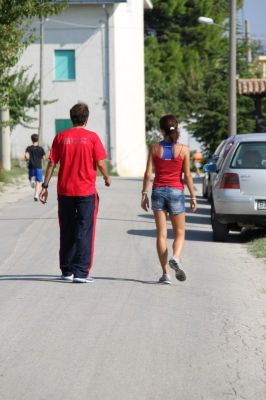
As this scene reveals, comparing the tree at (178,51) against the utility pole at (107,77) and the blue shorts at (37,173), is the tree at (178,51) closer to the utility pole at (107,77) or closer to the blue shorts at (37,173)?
the utility pole at (107,77)

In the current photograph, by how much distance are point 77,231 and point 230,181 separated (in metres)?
5.33

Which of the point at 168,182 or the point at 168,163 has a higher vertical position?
the point at 168,163

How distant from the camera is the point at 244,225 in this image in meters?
16.0

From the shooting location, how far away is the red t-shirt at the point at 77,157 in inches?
427

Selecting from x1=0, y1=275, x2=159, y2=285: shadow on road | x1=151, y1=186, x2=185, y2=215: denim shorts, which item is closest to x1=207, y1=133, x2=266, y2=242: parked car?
x1=0, y1=275, x2=159, y2=285: shadow on road

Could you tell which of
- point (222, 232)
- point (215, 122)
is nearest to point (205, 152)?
point (215, 122)

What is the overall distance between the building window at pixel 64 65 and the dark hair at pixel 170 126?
39840 millimetres

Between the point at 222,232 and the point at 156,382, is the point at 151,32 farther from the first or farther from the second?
the point at 156,382

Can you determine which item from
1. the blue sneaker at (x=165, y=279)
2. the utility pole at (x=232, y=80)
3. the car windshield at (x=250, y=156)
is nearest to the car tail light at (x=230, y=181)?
the car windshield at (x=250, y=156)

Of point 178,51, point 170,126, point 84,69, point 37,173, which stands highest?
point 178,51

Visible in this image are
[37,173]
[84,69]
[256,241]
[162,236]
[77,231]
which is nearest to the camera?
[77,231]

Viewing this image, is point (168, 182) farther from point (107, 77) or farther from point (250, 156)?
point (107, 77)

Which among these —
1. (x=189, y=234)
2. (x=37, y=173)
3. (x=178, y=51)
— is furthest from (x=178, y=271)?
(x=178, y=51)

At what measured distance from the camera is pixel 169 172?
11.0 metres
